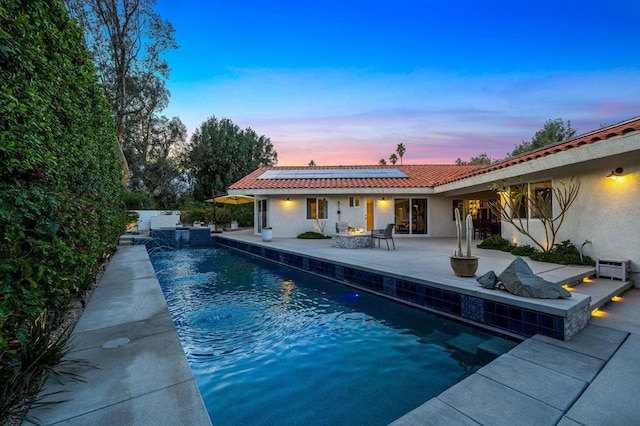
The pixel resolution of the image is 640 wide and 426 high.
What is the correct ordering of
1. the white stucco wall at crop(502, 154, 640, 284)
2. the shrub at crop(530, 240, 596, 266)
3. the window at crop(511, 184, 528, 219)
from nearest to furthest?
the white stucco wall at crop(502, 154, 640, 284)
the shrub at crop(530, 240, 596, 266)
the window at crop(511, 184, 528, 219)

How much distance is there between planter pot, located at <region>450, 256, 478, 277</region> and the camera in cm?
568

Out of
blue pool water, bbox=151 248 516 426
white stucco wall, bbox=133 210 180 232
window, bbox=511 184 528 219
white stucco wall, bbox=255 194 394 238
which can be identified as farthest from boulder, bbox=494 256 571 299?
white stucco wall, bbox=133 210 180 232

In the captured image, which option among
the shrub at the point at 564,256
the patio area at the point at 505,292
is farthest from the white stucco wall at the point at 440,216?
the shrub at the point at 564,256

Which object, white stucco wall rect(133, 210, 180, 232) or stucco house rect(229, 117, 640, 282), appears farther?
white stucco wall rect(133, 210, 180, 232)

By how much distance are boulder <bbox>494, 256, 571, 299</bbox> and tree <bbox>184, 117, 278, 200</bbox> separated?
27.4 metres

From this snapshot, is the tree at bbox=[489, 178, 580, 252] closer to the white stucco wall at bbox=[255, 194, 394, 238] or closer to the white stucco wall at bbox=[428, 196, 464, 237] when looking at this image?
the white stucco wall at bbox=[428, 196, 464, 237]

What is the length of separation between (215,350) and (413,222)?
44.8 ft

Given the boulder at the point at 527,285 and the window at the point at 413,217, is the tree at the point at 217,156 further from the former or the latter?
the boulder at the point at 527,285

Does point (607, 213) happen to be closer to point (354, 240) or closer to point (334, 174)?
point (354, 240)

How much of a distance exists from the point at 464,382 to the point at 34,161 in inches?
169

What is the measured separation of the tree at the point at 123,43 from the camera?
14648 mm

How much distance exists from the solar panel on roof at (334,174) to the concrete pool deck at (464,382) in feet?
45.2

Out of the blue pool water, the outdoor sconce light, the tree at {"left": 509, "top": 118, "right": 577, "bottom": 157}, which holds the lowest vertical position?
the blue pool water

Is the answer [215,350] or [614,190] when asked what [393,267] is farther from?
[614,190]
